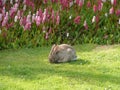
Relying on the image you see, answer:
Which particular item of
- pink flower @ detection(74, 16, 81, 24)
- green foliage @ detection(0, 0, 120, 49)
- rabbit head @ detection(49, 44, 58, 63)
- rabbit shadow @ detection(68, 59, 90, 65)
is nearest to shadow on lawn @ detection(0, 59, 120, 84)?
rabbit head @ detection(49, 44, 58, 63)

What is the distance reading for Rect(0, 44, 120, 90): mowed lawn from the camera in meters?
7.58

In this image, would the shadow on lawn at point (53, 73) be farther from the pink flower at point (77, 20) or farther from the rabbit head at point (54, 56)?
the pink flower at point (77, 20)

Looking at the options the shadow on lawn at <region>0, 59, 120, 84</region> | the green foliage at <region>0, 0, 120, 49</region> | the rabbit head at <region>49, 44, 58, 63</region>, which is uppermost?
the green foliage at <region>0, 0, 120, 49</region>

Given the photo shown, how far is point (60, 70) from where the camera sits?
28.0 feet

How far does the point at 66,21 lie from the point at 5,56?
98.0 inches

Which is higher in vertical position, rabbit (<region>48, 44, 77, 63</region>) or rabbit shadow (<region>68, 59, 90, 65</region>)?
rabbit (<region>48, 44, 77, 63</region>)

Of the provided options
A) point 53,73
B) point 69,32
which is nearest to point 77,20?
point 69,32

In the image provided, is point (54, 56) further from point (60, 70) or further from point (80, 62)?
point (60, 70)

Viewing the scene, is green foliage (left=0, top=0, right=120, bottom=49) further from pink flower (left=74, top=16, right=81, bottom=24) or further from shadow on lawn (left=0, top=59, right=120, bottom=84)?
shadow on lawn (left=0, top=59, right=120, bottom=84)

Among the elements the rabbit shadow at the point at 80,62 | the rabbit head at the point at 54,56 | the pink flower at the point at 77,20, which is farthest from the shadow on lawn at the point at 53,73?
the pink flower at the point at 77,20

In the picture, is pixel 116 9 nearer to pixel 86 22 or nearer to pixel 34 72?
pixel 86 22

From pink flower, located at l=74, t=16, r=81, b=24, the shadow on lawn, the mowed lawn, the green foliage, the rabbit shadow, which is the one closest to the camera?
the mowed lawn

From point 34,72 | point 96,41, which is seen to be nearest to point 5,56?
point 34,72

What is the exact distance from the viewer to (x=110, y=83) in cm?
770
